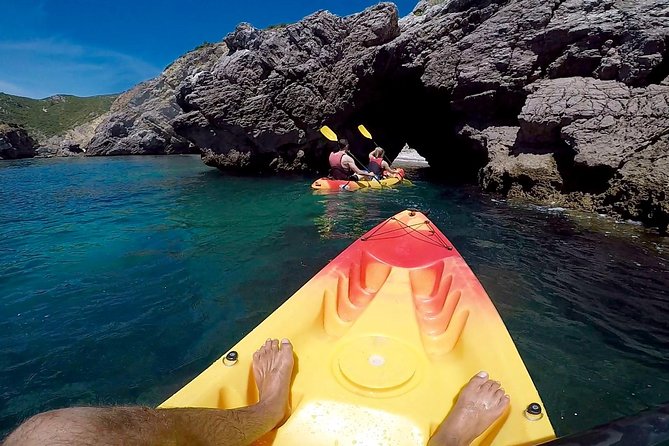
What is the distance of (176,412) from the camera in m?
1.54

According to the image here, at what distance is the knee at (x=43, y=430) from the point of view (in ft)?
2.98

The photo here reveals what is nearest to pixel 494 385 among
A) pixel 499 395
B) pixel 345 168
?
pixel 499 395

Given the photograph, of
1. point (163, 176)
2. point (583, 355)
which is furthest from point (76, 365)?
point (163, 176)

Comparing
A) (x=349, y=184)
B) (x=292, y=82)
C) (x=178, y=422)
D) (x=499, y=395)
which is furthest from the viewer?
(x=292, y=82)

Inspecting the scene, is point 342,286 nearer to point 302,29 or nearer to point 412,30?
point 412,30

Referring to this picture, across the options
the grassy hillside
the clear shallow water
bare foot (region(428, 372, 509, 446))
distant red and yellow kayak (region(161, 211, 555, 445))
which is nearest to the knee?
distant red and yellow kayak (region(161, 211, 555, 445))

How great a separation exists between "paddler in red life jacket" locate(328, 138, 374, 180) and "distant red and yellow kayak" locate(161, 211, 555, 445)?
29.4ft

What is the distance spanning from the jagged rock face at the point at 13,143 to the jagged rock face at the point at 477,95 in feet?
95.5

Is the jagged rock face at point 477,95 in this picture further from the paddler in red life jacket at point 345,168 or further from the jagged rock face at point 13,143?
the jagged rock face at point 13,143

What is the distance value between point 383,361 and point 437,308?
1167mm

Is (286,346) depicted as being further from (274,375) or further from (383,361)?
(383,361)

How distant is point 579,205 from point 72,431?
1095 cm

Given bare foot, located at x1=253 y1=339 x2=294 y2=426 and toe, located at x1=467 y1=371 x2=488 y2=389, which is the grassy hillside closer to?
bare foot, located at x1=253 y1=339 x2=294 y2=426

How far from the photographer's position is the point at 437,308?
12.1 ft
